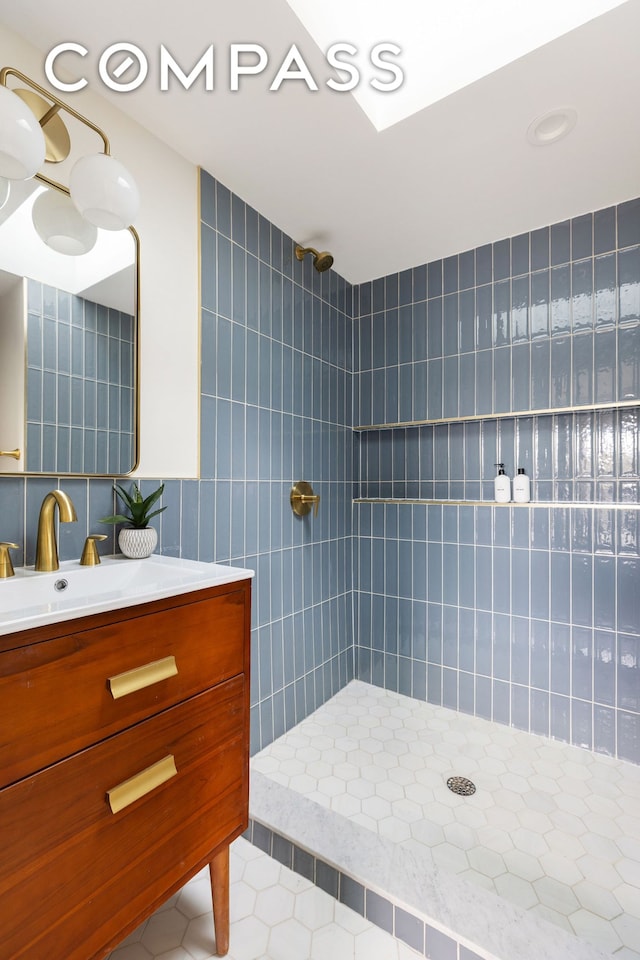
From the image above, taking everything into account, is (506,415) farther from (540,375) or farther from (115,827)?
(115,827)

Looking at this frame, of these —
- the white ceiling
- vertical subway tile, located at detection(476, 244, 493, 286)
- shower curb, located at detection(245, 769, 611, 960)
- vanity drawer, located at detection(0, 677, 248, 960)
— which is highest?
the white ceiling

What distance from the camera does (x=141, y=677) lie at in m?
0.84

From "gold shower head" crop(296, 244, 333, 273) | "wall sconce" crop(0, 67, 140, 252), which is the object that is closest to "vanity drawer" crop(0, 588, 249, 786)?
"wall sconce" crop(0, 67, 140, 252)

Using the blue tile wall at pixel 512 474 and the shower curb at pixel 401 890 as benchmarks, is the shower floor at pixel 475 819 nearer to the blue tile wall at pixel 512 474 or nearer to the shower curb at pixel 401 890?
the shower curb at pixel 401 890

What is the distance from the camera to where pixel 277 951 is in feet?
3.56

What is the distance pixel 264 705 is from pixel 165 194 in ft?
6.28

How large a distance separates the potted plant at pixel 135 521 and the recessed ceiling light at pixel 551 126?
164 centimetres

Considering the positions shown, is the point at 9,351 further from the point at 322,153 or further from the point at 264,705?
the point at 264,705

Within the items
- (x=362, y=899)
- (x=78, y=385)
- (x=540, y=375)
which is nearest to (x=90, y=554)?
(x=78, y=385)

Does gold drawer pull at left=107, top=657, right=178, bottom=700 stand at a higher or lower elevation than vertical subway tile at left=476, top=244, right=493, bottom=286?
lower

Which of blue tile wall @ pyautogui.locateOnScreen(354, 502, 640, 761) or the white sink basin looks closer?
the white sink basin

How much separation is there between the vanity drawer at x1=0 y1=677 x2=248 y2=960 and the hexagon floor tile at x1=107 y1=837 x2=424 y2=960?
311 mm

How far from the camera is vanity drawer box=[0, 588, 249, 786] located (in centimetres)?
68

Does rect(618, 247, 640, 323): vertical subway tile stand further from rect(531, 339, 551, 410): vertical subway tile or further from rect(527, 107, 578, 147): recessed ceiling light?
rect(527, 107, 578, 147): recessed ceiling light
